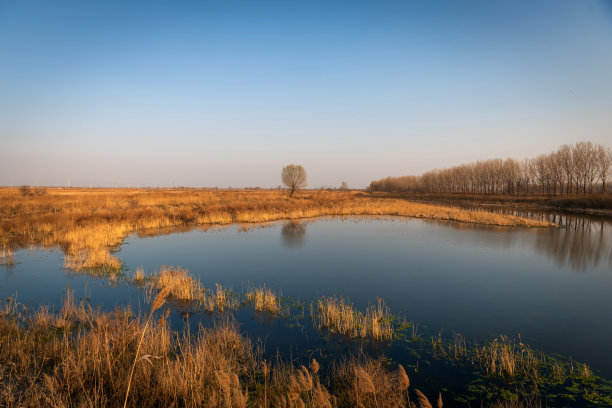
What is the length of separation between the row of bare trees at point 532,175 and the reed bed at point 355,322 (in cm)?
6862

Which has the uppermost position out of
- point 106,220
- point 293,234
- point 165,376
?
point 106,220

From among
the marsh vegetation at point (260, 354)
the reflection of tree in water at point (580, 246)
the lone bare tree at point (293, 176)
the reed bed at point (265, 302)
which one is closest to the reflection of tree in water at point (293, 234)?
the marsh vegetation at point (260, 354)

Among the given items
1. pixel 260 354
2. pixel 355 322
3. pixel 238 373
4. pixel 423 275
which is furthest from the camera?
pixel 423 275

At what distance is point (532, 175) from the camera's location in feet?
238

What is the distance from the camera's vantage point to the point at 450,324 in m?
8.11

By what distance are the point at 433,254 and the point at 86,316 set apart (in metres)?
16.2

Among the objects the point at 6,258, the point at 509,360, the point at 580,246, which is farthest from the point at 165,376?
the point at 580,246

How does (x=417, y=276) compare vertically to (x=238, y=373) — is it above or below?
below

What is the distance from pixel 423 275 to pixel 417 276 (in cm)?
36

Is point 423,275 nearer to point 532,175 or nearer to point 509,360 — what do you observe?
point 509,360

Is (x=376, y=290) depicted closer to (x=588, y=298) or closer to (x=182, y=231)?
(x=588, y=298)

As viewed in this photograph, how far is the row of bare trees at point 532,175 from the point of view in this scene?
56.0 metres

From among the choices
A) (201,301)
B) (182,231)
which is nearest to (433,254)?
(201,301)

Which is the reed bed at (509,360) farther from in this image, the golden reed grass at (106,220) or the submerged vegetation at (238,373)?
the golden reed grass at (106,220)
